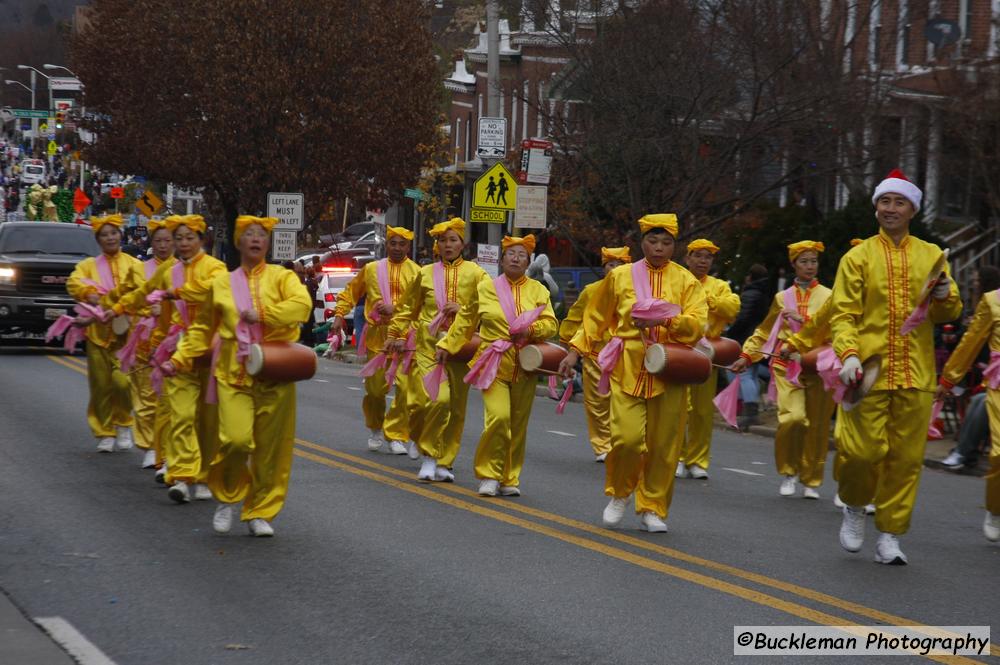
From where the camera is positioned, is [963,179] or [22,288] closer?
[963,179]

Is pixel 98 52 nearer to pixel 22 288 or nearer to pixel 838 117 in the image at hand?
pixel 22 288

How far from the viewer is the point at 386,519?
34.0ft

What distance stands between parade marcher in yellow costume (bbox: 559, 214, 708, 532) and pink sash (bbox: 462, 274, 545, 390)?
1.57 meters

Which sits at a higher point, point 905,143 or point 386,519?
point 905,143

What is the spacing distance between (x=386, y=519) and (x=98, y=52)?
3830cm

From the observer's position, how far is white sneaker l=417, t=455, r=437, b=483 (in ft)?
40.9

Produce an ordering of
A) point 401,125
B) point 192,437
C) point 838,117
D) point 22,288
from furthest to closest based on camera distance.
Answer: point 401,125 → point 22,288 → point 838,117 → point 192,437

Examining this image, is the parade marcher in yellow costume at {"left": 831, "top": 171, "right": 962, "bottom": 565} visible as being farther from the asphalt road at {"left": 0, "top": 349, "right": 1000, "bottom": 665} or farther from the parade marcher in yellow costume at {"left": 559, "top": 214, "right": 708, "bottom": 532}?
the parade marcher in yellow costume at {"left": 559, "top": 214, "right": 708, "bottom": 532}

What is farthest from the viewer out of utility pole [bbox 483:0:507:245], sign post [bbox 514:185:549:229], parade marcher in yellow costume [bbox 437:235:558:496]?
utility pole [bbox 483:0:507:245]

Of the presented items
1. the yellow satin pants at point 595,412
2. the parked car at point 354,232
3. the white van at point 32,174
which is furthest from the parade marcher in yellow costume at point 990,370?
the white van at point 32,174

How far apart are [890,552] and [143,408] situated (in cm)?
663

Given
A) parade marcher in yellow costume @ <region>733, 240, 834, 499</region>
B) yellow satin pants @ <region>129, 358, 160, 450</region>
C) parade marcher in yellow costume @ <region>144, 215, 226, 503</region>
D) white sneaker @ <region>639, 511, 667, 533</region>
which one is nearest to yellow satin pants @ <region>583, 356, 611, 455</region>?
parade marcher in yellow costume @ <region>733, 240, 834, 499</region>

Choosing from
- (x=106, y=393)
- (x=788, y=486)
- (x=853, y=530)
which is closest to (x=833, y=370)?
(x=853, y=530)

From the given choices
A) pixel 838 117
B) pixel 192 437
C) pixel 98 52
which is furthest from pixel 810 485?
pixel 98 52
